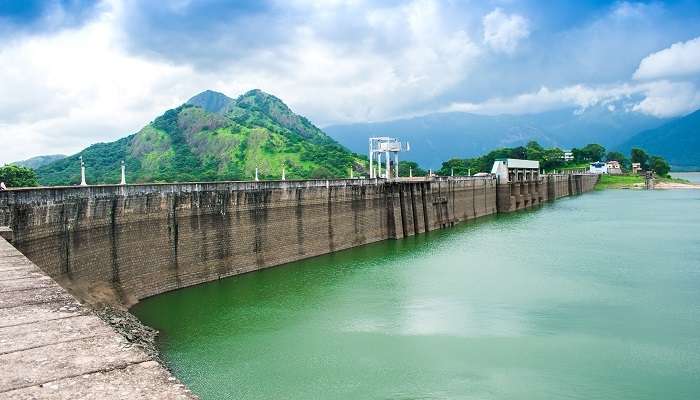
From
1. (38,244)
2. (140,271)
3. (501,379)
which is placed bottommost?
(501,379)

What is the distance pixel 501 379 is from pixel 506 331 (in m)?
4.22

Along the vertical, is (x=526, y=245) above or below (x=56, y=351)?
below

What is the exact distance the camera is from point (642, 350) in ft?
57.7

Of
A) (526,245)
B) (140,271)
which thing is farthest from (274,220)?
(526,245)

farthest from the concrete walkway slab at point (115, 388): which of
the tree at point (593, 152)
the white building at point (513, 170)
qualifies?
the tree at point (593, 152)

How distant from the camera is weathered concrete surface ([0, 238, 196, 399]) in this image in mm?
5367

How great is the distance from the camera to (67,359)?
6113mm

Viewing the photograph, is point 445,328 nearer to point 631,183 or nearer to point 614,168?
point 631,183

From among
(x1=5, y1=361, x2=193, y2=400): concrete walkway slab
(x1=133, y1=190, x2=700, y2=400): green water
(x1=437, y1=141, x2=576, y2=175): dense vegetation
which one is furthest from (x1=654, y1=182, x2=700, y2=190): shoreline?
(x1=5, y1=361, x2=193, y2=400): concrete walkway slab

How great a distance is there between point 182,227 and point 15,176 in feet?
71.7

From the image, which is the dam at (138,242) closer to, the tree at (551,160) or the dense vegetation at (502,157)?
the dense vegetation at (502,157)

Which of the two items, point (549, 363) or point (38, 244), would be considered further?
point (38, 244)

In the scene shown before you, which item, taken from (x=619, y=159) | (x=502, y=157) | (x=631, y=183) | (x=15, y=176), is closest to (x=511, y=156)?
(x=502, y=157)

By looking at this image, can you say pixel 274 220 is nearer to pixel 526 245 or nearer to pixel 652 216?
pixel 526 245
